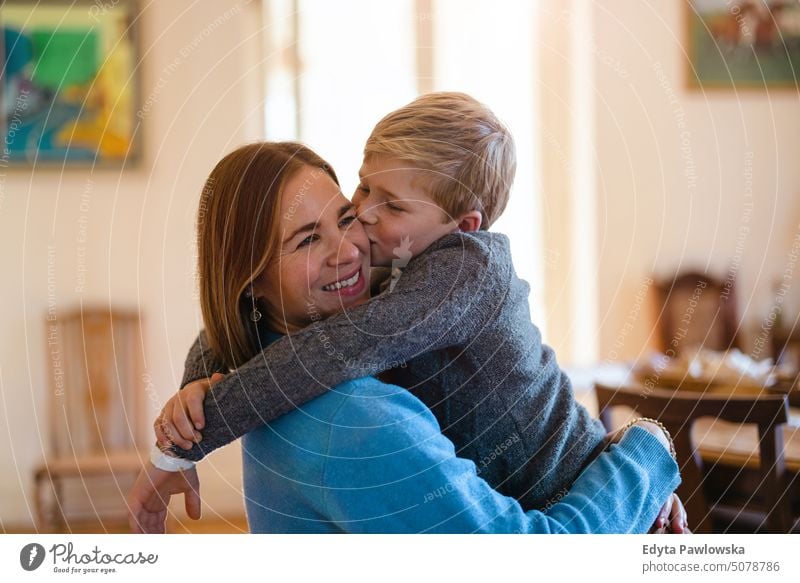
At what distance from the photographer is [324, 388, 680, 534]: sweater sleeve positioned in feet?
2.34

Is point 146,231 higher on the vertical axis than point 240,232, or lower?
lower

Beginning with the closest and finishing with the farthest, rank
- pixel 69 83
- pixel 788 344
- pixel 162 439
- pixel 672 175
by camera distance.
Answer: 1. pixel 162 439
2. pixel 69 83
3. pixel 788 344
4. pixel 672 175

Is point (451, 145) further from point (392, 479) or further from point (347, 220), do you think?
point (392, 479)

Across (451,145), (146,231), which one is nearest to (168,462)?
(451,145)

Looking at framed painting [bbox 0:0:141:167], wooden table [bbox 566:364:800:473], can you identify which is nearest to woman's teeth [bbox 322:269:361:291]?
wooden table [bbox 566:364:800:473]

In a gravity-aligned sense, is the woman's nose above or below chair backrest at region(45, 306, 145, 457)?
above

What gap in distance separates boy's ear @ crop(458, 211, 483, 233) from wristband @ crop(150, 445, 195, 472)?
1.20 ft

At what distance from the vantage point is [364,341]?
0.76m

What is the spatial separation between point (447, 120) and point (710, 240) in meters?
2.55

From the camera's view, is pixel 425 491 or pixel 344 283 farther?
pixel 344 283

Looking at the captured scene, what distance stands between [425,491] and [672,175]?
2669mm

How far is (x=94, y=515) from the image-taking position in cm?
298

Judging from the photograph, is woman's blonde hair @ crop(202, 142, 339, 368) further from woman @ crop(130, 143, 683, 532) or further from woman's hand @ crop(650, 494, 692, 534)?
woman's hand @ crop(650, 494, 692, 534)
